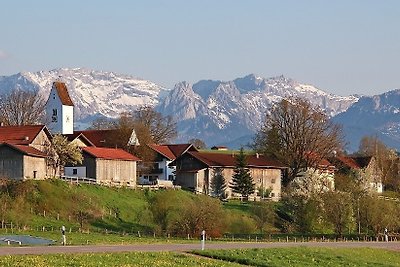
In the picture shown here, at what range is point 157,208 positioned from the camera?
76875 mm

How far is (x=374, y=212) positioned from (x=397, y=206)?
5.65m

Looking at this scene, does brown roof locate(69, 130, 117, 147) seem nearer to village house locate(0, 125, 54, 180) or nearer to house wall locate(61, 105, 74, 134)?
house wall locate(61, 105, 74, 134)

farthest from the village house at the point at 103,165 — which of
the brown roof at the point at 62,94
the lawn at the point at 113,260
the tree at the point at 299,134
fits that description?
the lawn at the point at 113,260

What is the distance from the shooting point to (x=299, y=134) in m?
112

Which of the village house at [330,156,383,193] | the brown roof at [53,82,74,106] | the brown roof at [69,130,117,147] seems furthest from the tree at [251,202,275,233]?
the brown roof at [53,82,74,106]

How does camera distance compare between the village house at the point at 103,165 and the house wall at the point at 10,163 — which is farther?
the village house at the point at 103,165

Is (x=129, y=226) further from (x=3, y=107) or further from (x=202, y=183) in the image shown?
(x=3, y=107)

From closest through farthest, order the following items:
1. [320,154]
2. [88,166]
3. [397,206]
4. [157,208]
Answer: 1. [157,208]
2. [397,206]
3. [88,166]
4. [320,154]

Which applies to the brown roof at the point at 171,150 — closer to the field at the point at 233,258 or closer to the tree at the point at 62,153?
the tree at the point at 62,153

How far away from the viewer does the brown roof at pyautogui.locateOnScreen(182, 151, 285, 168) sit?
115625 millimetres

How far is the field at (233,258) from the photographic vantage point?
38969mm

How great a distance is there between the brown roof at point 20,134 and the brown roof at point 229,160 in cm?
2711

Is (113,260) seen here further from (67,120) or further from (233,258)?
(67,120)

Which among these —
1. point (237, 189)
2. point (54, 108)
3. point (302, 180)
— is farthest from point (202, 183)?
point (54, 108)
